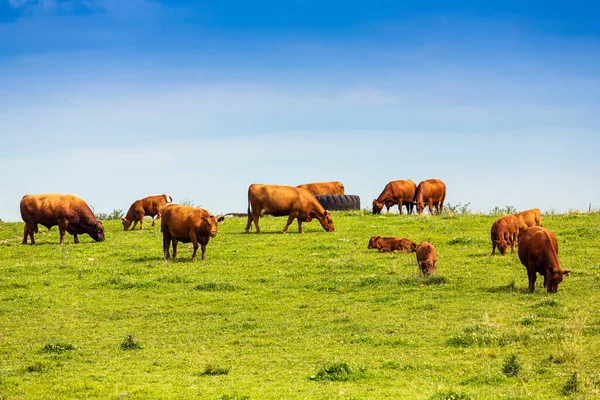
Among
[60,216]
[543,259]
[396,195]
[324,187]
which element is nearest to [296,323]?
[543,259]

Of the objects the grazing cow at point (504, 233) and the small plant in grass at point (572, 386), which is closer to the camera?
the small plant in grass at point (572, 386)

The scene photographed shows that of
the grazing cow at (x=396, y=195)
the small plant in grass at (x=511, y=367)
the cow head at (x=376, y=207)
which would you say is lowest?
the small plant in grass at (x=511, y=367)

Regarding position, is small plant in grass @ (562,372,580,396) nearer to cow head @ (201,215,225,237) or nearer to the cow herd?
the cow herd

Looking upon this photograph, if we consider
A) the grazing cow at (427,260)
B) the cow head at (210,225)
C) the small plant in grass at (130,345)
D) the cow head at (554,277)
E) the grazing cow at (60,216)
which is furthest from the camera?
the grazing cow at (60,216)

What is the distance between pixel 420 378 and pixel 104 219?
106 feet

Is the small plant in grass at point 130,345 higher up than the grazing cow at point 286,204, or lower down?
lower down

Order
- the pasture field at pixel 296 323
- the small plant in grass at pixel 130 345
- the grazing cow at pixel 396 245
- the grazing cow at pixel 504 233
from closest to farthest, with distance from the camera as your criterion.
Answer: the pasture field at pixel 296 323
the small plant in grass at pixel 130 345
the grazing cow at pixel 504 233
the grazing cow at pixel 396 245

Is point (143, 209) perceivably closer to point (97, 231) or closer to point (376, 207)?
point (97, 231)

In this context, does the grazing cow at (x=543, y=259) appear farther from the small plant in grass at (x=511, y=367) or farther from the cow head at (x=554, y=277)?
the small plant in grass at (x=511, y=367)

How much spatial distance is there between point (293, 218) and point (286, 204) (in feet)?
2.15

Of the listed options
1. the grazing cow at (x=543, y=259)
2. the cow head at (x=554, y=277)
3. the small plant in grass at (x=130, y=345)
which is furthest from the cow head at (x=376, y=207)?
the small plant in grass at (x=130, y=345)

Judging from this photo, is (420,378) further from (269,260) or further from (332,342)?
(269,260)

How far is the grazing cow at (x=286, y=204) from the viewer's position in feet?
113

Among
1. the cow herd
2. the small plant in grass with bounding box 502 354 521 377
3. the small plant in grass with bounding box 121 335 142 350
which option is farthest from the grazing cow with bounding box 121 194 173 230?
the small plant in grass with bounding box 502 354 521 377
